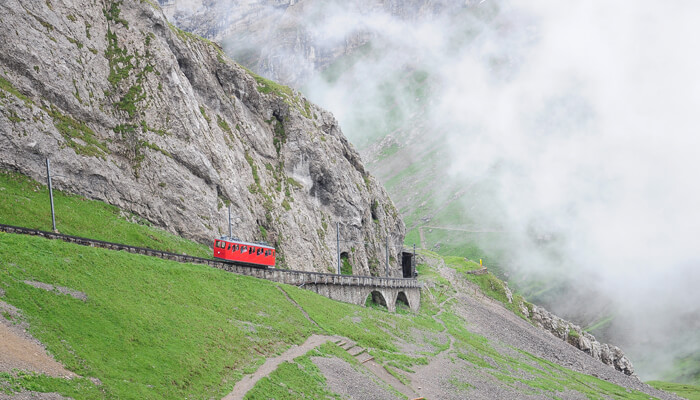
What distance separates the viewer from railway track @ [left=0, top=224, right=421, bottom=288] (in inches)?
1740

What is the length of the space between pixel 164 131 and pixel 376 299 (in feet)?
156

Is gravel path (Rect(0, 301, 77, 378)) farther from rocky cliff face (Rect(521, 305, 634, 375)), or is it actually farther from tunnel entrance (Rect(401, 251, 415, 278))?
tunnel entrance (Rect(401, 251, 415, 278))

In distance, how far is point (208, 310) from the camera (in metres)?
42.5

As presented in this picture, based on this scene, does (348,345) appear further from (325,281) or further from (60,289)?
(60,289)

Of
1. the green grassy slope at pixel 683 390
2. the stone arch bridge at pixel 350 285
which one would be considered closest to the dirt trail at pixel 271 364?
the stone arch bridge at pixel 350 285

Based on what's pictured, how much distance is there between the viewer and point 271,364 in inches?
1524

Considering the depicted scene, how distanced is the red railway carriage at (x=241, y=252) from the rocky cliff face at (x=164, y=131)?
1155cm

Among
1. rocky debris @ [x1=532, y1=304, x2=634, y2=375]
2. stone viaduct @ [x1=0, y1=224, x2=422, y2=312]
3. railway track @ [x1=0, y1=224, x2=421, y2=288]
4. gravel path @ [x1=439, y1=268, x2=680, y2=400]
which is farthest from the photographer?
rocky debris @ [x1=532, y1=304, x2=634, y2=375]

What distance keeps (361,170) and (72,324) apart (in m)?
101

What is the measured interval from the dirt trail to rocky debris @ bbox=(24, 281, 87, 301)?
11.9 m

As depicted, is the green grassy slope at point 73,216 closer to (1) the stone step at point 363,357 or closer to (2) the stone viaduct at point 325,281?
(2) the stone viaduct at point 325,281

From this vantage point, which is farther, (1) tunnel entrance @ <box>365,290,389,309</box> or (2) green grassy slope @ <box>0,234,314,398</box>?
(1) tunnel entrance @ <box>365,290,389,309</box>

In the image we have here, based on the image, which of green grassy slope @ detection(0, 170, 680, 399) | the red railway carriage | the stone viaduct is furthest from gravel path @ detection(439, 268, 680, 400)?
the red railway carriage

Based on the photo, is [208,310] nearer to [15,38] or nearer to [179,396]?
[179,396]
